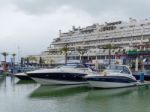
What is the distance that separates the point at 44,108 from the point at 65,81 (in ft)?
64.9

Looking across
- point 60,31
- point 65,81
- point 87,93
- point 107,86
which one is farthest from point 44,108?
point 60,31

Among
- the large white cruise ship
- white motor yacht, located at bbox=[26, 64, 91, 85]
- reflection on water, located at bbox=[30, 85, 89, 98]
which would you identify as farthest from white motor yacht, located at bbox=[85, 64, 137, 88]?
the large white cruise ship

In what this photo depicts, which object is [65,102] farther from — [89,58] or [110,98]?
[89,58]

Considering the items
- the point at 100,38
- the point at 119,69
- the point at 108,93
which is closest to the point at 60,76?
the point at 119,69

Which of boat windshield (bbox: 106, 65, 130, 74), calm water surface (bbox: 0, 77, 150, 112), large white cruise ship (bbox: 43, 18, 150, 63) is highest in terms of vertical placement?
large white cruise ship (bbox: 43, 18, 150, 63)

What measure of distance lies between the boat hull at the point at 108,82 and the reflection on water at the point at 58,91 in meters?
1.31

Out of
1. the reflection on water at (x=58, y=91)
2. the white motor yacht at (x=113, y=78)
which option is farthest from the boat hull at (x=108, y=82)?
the reflection on water at (x=58, y=91)

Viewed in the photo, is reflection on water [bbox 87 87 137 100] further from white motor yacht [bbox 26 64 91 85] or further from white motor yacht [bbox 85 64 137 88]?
white motor yacht [bbox 26 64 91 85]

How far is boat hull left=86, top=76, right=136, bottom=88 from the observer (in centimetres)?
4159

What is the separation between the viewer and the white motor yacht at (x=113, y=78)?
41.6m

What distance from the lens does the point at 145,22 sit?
A: 128 m

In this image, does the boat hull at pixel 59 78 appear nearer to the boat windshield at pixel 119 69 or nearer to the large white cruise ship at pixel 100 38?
the boat windshield at pixel 119 69

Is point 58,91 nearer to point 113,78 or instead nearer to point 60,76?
point 60,76

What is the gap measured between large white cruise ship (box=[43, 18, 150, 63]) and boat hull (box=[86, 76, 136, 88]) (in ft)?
213
